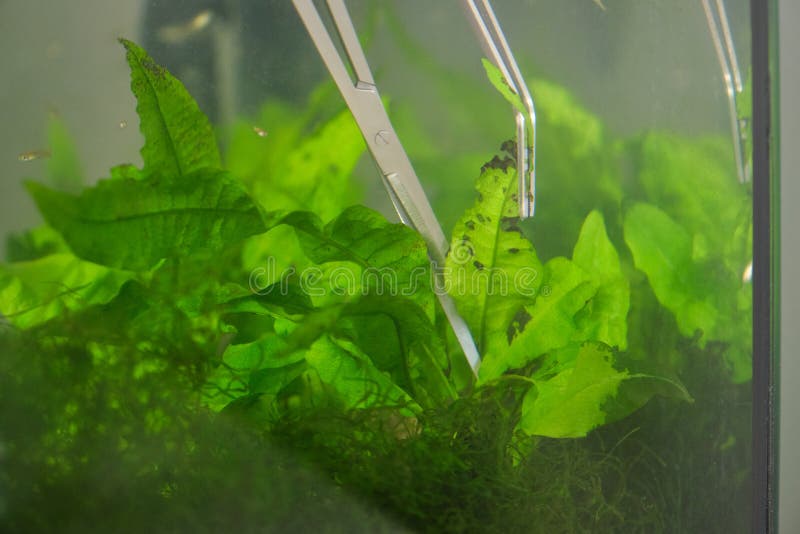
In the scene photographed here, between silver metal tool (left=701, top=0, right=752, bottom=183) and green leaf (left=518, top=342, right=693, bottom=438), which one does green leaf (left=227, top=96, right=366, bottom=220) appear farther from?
silver metal tool (left=701, top=0, right=752, bottom=183)

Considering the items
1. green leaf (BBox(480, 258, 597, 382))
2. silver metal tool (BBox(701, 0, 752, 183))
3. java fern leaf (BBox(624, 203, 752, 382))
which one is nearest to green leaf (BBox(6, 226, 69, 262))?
green leaf (BBox(480, 258, 597, 382))

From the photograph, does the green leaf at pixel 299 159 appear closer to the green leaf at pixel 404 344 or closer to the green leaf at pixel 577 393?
the green leaf at pixel 404 344

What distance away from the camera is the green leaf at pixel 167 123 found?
1.21 ft

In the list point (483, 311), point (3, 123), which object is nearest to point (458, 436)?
point (483, 311)

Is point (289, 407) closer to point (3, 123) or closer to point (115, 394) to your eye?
point (115, 394)

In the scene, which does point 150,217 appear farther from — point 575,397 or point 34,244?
point 575,397

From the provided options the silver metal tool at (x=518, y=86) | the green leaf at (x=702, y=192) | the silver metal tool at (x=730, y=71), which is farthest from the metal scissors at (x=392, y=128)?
the silver metal tool at (x=730, y=71)

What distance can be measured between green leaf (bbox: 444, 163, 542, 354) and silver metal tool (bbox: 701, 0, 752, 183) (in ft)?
0.84

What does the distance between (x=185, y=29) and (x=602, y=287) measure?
0.92 feet

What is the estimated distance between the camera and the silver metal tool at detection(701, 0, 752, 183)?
59 cm

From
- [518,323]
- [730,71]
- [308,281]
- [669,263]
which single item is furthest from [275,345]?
[730,71]

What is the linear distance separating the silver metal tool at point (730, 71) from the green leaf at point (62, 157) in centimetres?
46

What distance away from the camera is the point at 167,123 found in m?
0.37

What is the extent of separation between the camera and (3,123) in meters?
A: 0.37
